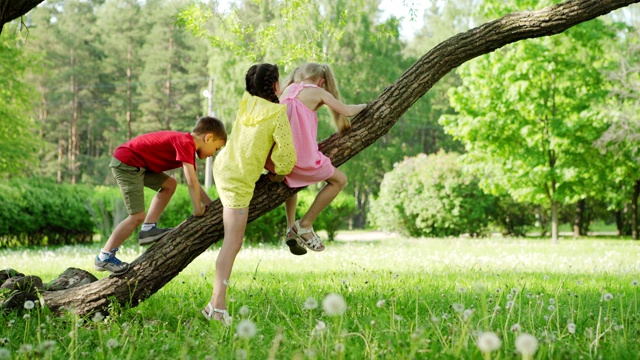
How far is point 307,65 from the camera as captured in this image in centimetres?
486

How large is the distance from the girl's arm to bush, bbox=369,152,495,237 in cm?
1777

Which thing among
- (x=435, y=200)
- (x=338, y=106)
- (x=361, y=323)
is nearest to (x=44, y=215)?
(x=435, y=200)

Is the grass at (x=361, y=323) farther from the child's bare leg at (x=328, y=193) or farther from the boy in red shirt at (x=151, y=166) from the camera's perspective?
the child's bare leg at (x=328, y=193)

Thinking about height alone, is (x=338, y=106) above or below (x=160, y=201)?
above

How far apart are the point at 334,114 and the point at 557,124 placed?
50.0ft

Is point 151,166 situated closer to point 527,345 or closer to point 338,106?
point 338,106

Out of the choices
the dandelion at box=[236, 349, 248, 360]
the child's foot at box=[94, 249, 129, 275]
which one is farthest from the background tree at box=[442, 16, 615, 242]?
the dandelion at box=[236, 349, 248, 360]

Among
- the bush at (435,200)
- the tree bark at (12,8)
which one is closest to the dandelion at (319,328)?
the tree bark at (12,8)

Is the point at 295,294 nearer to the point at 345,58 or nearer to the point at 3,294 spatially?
the point at 3,294

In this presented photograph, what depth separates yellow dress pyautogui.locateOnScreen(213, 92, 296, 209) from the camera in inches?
171

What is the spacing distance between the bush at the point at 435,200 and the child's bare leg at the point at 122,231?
17.8m

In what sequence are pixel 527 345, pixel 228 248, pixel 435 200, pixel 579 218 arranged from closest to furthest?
pixel 527 345
pixel 228 248
pixel 435 200
pixel 579 218

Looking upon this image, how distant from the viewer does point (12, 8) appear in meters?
4.48

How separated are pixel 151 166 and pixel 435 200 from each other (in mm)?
17930
